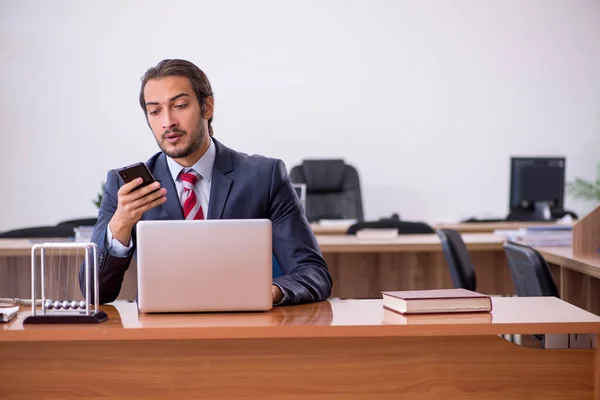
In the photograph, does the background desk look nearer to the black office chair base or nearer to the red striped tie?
the red striped tie

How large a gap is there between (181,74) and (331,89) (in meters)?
5.78

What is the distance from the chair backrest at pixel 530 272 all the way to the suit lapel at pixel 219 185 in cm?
123

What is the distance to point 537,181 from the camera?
6.46 meters

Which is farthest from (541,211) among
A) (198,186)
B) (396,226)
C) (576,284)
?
(198,186)

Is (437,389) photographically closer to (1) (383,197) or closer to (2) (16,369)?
(2) (16,369)

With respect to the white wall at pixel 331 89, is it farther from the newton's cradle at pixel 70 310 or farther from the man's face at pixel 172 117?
the newton's cradle at pixel 70 310

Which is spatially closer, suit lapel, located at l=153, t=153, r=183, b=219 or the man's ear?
suit lapel, located at l=153, t=153, r=183, b=219

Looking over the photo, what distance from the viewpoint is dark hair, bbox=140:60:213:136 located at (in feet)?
8.29

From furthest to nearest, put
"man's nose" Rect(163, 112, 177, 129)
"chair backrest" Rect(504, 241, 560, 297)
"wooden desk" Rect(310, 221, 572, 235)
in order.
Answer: "wooden desk" Rect(310, 221, 572, 235), "chair backrest" Rect(504, 241, 560, 297), "man's nose" Rect(163, 112, 177, 129)

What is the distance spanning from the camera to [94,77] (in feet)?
26.5

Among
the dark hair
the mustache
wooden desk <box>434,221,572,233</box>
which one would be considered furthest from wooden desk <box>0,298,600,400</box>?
wooden desk <box>434,221,572,233</box>

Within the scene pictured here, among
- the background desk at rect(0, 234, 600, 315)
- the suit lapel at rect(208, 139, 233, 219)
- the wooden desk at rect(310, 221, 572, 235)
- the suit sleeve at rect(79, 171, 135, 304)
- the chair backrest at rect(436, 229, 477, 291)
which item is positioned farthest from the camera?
the wooden desk at rect(310, 221, 572, 235)

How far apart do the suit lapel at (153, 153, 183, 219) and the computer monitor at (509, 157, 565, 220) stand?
14.6ft

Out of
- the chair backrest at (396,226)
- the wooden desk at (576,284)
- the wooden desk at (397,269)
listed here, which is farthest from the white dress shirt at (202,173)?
the chair backrest at (396,226)
